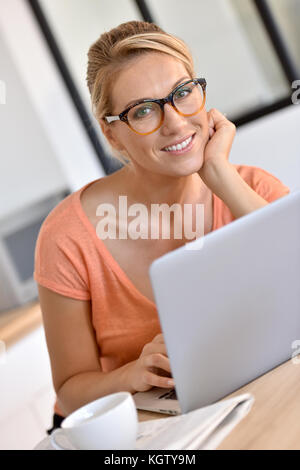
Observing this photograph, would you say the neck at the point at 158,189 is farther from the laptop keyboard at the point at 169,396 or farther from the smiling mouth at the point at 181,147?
the laptop keyboard at the point at 169,396

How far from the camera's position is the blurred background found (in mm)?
3141

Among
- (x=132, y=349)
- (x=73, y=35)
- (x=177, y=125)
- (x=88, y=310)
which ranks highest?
(x=73, y=35)

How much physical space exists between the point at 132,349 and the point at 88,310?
138 mm

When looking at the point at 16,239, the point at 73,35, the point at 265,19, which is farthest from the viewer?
the point at 73,35

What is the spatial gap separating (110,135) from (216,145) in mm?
283

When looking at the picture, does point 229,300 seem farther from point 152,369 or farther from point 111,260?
point 111,260

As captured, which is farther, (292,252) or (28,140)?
(28,140)

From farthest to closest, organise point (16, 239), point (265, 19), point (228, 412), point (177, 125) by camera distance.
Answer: point (16, 239) → point (265, 19) → point (177, 125) → point (228, 412)

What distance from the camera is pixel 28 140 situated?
13.0ft

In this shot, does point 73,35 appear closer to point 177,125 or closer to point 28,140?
point 28,140

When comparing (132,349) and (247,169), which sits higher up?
(247,169)

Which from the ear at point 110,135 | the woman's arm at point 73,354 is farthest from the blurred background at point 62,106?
the woman's arm at point 73,354

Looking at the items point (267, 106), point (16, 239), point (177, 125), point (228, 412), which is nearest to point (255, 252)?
→ point (228, 412)

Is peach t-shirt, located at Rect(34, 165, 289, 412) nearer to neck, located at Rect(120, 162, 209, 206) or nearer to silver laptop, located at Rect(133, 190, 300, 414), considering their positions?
neck, located at Rect(120, 162, 209, 206)
